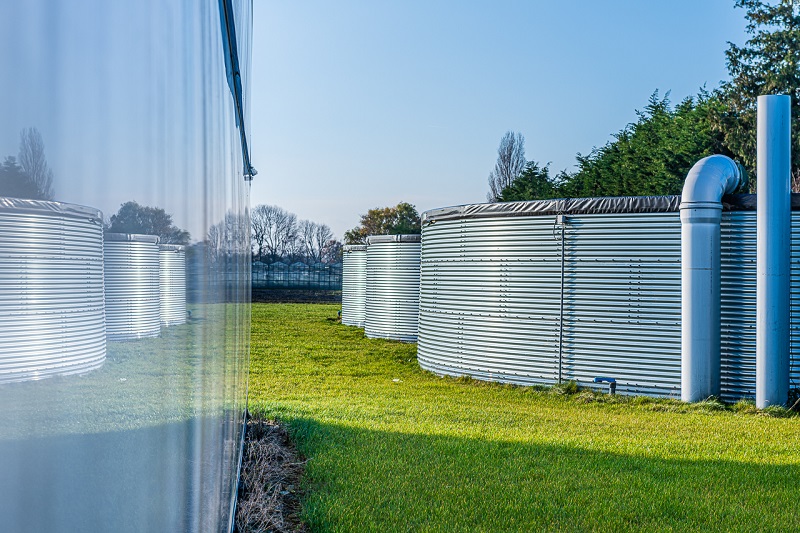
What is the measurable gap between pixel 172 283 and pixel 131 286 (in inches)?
14.8

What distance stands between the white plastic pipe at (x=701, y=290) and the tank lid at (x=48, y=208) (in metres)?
9.41

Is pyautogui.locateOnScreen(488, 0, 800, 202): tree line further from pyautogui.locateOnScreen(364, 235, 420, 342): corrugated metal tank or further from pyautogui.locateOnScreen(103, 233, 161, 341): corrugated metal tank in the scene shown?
pyautogui.locateOnScreen(103, 233, 161, 341): corrugated metal tank

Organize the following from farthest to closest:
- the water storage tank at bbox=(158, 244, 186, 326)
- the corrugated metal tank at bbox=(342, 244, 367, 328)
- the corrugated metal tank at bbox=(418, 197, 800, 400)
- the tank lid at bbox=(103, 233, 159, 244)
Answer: the corrugated metal tank at bbox=(342, 244, 367, 328), the corrugated metal tank at bbox=(418, 197, 800, 400), the water storage tank at bbox=(158, 244, 186, 326), the tank lid at bbox=(103, 233, 159, 244)

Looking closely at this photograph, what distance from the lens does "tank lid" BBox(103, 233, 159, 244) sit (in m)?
0.79

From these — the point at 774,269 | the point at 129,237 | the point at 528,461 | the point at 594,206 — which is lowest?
the point at 528,461

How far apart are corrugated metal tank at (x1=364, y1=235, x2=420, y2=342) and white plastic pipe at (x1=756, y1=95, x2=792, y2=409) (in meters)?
9.97

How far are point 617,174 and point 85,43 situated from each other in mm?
32624

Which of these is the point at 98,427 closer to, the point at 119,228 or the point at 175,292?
the point at 119,228

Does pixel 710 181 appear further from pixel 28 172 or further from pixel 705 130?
pixel 705 130

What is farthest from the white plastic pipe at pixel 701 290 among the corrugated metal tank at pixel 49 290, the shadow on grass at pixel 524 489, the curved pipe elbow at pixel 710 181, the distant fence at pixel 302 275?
the distant fence at pixel 302 275

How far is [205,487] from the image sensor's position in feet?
6.30

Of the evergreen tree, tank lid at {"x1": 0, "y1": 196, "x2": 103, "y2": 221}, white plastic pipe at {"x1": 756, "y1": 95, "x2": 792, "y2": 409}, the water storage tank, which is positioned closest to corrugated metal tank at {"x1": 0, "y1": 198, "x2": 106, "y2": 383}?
tank lid at {"x1": 0, "y1": 196, "x2": 103, "y2": 221}

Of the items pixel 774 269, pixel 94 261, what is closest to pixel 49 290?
pixel 94 261

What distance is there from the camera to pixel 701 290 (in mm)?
9188
